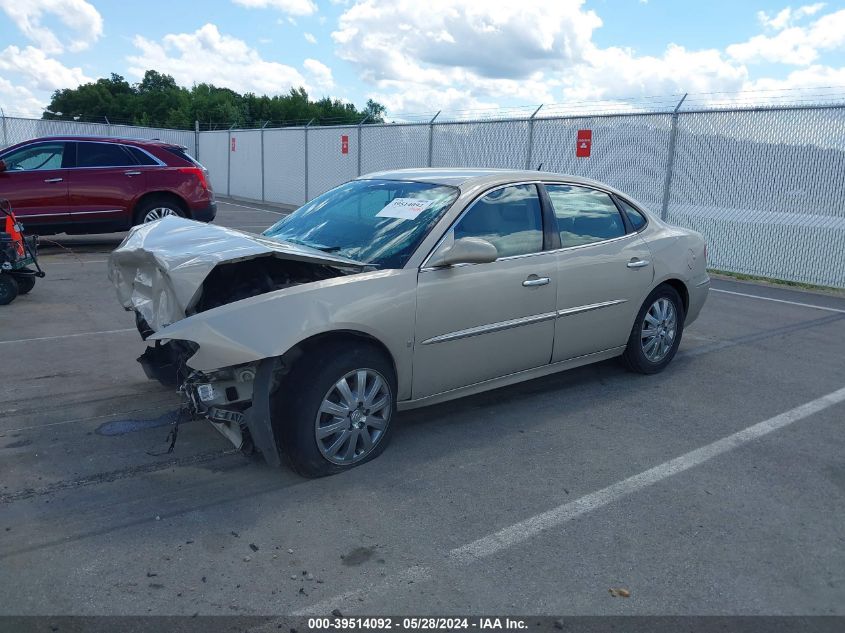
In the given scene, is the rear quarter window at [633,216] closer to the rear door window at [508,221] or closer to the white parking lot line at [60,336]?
the rear door window at [508,221]

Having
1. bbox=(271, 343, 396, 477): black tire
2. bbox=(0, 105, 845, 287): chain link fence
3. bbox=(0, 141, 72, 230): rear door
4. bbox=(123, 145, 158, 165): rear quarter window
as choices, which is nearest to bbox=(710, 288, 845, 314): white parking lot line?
bbox=(0, 105, 845, 287): chain link fence

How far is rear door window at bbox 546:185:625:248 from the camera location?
5.46 meters

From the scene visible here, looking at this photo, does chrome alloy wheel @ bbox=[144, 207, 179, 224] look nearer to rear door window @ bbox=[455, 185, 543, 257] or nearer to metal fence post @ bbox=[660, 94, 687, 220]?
metal fence post @ bbox=[660, 94, 687, 220]

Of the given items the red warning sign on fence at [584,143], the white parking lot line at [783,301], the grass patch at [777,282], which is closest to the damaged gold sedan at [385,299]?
the white parking lot line at [783,301]

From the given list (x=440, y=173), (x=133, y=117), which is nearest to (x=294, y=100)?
(x=133, y=117)

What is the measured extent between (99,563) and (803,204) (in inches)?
447

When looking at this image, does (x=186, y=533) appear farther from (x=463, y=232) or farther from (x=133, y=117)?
(x=133, y=117)

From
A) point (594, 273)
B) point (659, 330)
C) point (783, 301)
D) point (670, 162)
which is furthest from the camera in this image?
point (670, 162)

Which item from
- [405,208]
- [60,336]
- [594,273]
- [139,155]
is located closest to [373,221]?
[405,208]

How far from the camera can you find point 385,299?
14.2ft

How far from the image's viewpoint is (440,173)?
18.1 feet

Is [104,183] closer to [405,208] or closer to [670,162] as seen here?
[405,208]

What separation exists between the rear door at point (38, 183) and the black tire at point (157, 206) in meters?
1.06

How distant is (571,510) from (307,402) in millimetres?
1466
